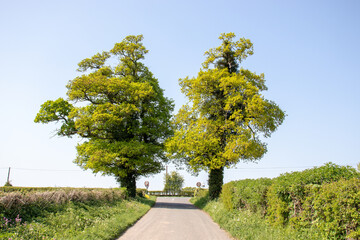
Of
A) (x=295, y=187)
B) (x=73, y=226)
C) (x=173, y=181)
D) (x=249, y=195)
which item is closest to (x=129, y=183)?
(x=249, y=195)

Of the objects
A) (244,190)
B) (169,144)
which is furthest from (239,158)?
(244,190)

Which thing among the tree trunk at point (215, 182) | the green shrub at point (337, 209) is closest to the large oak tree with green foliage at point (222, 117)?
the tree trunk at point (215, 182)

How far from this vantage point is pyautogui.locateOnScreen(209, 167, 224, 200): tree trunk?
2669 cm

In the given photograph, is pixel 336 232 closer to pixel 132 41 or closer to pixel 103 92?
pixel 103 92

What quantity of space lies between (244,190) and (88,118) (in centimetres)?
1931

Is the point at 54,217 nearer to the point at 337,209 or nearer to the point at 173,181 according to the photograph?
the point at 337,209

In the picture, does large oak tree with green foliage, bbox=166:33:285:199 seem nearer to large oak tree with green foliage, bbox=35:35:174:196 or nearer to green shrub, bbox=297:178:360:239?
large oak tree with green foliage, bbox=35:35:174:196

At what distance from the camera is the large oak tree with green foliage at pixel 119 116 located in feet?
94.8

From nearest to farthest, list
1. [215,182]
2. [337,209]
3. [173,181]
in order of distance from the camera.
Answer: [337,209] < [215,182] < [173,181]

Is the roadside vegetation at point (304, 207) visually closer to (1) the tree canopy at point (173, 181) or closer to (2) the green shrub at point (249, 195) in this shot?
(2) the green shrub at point (249, 195)

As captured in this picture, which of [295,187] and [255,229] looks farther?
[255,229]

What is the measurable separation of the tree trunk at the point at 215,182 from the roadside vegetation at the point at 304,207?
1172 centimetres

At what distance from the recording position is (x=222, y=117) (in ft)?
89.0

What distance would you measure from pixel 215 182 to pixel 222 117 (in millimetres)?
6036
